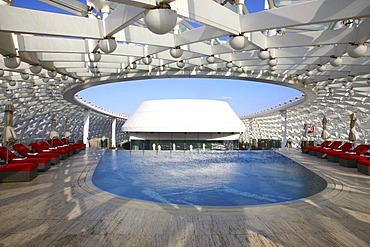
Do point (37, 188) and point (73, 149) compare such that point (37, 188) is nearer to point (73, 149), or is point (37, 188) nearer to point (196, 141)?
point (73, 149)

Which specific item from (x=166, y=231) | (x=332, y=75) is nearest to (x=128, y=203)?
(x=166, y=231)

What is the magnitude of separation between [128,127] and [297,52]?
68.1ft

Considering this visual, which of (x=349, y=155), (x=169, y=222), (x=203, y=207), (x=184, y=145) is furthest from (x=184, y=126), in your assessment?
(x=169, y=222)

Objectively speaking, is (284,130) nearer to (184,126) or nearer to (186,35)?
(184,126)

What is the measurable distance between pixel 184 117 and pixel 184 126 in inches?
46.4

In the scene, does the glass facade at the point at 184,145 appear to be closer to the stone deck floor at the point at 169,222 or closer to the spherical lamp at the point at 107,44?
the stone deck floor at the point at 169,222

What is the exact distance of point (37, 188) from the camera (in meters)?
8.41

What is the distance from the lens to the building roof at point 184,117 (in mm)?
27641

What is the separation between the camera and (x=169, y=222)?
5477 millimetres

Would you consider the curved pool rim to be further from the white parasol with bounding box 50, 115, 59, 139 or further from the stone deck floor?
the white parasol with bounding box 50, 115, 59, 139

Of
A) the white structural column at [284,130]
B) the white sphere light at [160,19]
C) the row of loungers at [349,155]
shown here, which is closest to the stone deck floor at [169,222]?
the white sphere light at [160,19]

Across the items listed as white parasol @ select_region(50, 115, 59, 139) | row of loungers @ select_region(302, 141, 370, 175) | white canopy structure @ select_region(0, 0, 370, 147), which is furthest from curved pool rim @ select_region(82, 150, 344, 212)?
white parasol @ select_region(50, 115, 59, 139)

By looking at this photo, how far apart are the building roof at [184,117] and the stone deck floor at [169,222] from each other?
65.0ft

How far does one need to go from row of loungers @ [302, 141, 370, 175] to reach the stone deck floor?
4.87 m
